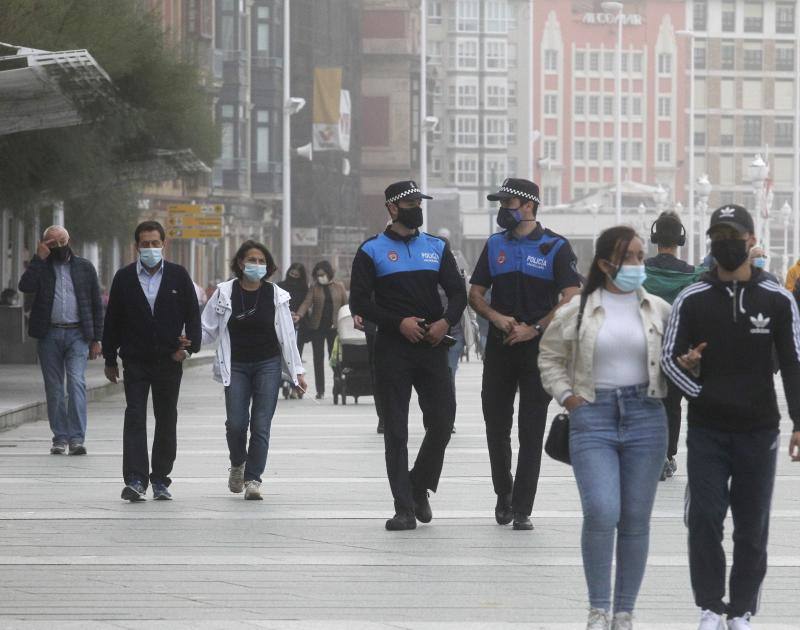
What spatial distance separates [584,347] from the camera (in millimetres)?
7723

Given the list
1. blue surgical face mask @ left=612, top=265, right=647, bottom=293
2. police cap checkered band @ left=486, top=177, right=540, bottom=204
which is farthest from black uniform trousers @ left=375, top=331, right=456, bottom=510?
blue surgical face mask @ left=612, top=265, right=647, bottom=293

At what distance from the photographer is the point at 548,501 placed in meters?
12.9

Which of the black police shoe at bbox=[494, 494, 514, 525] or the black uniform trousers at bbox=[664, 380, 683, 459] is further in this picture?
the black uniform trousers at bbox=[664, 380, 683, 459]

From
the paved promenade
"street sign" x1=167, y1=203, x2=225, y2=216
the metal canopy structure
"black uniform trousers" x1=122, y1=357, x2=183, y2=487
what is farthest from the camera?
"street sign" x1=167, y1=203, x2=225, y2=216

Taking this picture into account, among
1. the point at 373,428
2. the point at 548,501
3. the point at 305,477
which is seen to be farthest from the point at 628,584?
the point at 373,428

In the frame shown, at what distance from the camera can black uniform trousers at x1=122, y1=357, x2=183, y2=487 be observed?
12.9 m

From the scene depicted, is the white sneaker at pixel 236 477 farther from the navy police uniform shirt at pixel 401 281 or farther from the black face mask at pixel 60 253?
the black face mask at pixel 60 253

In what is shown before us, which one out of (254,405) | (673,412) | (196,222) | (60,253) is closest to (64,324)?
(60,253)

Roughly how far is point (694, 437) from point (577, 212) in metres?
129

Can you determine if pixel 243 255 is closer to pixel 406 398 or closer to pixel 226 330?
pixel 226 330

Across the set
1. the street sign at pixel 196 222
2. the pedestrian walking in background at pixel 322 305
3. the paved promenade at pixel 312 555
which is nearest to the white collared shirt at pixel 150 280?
the paved promenade at pixel 312 555

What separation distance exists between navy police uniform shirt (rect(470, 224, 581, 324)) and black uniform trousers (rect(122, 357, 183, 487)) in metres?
2.68

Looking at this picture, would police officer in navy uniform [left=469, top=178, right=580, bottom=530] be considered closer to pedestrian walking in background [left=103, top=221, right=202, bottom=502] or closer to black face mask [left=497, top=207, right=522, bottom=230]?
black face mask [left=497, top=207, right=522, bottom=230]

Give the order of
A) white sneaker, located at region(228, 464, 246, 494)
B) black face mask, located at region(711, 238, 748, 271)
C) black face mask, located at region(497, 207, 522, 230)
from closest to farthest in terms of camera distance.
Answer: black face mask, located at region(711, 238, 748, 271) < black face mask, located at region(497, 207, 522, 230) < white sneaker, located at region(228, 464, 246, 494)
